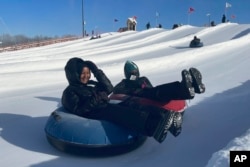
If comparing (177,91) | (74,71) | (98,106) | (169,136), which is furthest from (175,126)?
(74,71)

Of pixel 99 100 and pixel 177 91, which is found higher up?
pixel 177 91

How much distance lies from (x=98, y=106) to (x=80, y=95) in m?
0.21

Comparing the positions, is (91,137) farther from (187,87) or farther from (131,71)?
(131,71)

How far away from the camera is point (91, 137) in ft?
9.70

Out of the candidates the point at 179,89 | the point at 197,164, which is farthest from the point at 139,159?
the point at 179,89

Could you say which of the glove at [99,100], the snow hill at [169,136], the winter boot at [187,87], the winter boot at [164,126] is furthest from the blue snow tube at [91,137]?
the winter boot at [187,87]

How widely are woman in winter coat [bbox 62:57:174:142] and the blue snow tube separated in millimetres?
120

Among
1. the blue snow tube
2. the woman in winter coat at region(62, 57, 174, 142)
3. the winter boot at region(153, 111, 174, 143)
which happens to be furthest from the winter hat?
the winter boot at region(153, 111, 174, 143)

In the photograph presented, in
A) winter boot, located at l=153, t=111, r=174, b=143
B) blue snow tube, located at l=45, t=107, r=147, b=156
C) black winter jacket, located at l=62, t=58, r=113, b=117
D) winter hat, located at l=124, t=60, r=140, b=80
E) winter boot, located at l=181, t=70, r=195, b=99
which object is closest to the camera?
winter boot, located at l=153, t=111, r=174, b=143

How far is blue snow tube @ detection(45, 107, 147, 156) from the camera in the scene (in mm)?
2967

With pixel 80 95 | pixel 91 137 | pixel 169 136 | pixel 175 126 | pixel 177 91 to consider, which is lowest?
pixel 169 136

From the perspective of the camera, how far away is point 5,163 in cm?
299

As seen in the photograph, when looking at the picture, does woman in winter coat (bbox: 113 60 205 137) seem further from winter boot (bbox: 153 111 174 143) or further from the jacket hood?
the jacket hood

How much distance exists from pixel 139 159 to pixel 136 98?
64 cm
